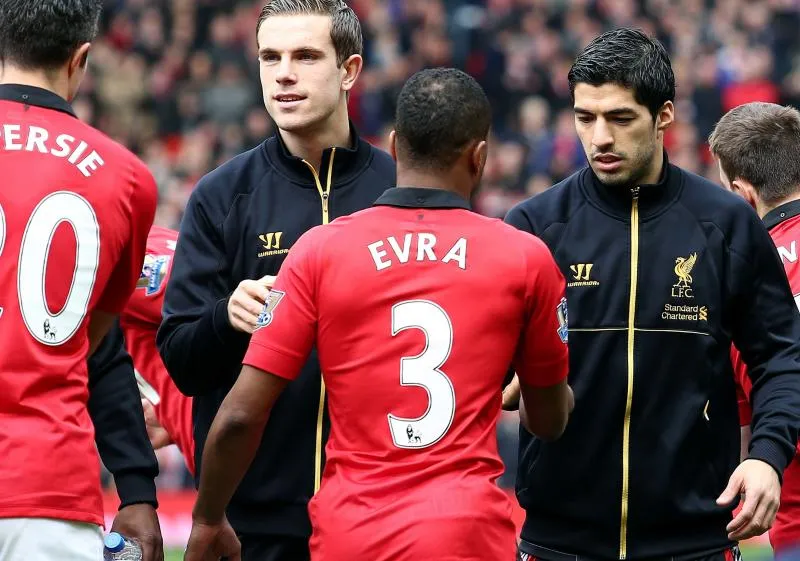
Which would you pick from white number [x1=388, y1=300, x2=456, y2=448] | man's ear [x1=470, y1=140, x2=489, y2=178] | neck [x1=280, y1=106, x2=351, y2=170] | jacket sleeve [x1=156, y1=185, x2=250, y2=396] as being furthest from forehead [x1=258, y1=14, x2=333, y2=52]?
white number [x1=388, y1=300, x2=456, y2=448]

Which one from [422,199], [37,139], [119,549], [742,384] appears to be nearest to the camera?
[422,199]

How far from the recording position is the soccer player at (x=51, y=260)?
13.4 ft

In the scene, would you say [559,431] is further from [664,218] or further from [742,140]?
[742,140]

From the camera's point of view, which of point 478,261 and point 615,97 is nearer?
point 478,261

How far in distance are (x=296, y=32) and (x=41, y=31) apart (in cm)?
101

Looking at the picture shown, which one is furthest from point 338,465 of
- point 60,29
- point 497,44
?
point 497,44

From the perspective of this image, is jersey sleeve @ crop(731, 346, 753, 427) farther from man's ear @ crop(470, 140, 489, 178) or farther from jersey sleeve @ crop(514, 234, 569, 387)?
man's ear @ crop(470, 140, 489, 178)

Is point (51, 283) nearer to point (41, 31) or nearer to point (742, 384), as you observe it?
point (41, 31)

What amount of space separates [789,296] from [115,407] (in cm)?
218

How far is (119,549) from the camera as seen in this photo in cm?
450

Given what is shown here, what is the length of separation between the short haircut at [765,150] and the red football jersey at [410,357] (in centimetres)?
167

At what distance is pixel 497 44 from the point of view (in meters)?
18.2

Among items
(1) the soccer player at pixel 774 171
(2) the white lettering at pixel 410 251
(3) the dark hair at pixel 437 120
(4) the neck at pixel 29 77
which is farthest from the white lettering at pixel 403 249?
(1) the soccer player at pixel 774 171

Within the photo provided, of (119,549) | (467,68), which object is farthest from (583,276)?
(467,68)
